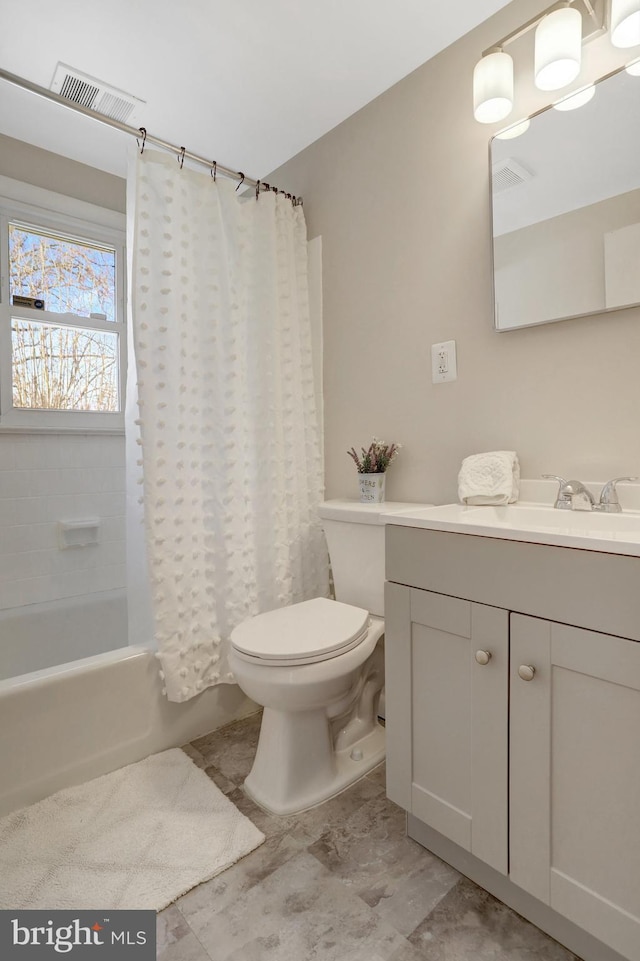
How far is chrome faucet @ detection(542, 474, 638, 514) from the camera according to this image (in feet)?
4.29

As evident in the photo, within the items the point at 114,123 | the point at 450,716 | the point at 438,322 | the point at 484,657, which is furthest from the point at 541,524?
the point at 114,123

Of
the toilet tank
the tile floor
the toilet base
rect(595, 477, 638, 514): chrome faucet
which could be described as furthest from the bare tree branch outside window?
rect(595, 477, 638, 514): chrome faucet

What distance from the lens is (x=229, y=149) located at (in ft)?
7.39

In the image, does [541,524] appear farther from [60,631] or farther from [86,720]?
[60,631]

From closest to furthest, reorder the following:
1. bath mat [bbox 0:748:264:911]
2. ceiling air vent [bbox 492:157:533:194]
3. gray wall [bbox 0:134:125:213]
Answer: bath mat [bbox 0:748:264:911]
ceiling air vent [bbox 492:157:533:194]
gray wall [bbox 0:134:125:213]

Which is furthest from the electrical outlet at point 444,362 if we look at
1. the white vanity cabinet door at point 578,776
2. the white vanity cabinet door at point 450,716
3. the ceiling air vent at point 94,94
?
the ceiling air vent at point 94,94

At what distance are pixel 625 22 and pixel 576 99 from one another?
0.17 metres

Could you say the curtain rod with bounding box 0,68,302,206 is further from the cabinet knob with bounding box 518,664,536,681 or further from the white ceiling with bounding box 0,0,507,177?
the cabinet knob with bounding box 518,664,536,681

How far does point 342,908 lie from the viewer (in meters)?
1.15

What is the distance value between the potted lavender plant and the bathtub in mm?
929

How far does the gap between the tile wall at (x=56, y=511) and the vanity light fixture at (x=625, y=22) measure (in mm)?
2346

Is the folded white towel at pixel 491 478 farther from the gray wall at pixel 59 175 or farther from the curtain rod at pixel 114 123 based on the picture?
the gray wall at pixel 59 175

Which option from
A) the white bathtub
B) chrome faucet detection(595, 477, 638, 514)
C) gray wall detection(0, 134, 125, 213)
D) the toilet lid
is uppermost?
gray wall detection(0, 134, 125, 213)

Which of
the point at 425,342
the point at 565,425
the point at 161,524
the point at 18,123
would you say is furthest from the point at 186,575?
the point at 18,123
